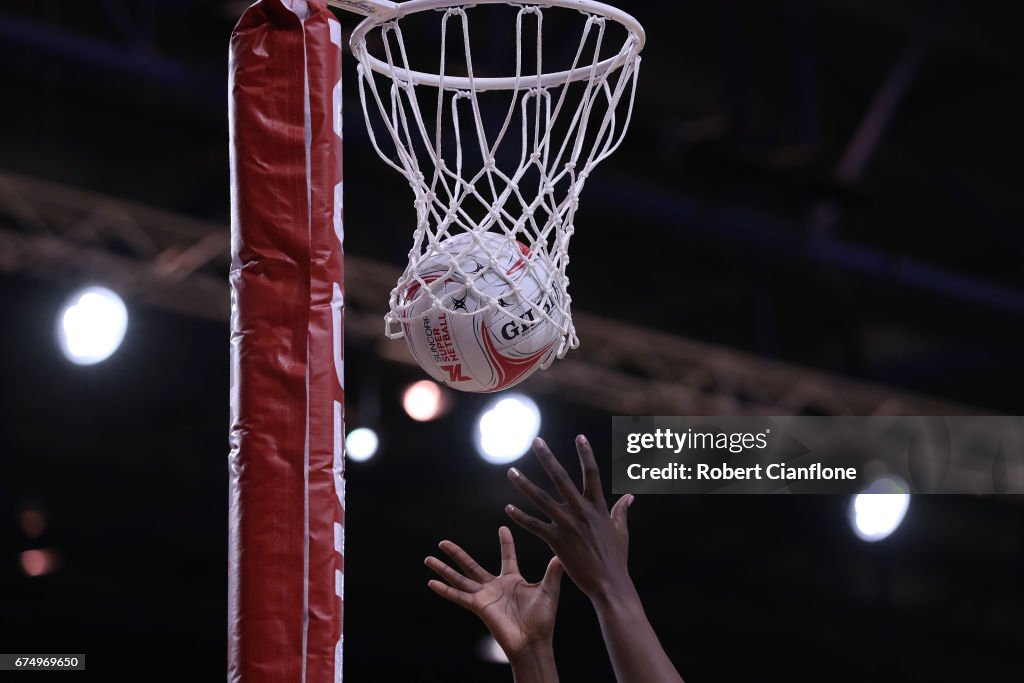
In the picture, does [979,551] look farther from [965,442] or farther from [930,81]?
[930,81]

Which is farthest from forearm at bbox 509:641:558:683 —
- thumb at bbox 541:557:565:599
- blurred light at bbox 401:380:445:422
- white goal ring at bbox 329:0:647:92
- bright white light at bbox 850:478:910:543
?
bright white light at bbox 850:478:910:543

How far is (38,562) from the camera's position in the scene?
10719mm

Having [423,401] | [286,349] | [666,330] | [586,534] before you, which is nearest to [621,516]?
[586,534]

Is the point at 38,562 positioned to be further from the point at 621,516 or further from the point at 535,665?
the point at 621,516

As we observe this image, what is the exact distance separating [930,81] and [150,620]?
7.32 metres

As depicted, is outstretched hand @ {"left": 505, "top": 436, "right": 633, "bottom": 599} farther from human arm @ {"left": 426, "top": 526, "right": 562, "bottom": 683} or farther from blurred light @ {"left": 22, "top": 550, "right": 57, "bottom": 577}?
blurred light @ {"left": 22, "top": 550, "right": 57, "bottom": 577}

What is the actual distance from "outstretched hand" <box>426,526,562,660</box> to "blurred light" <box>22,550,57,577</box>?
8.57m

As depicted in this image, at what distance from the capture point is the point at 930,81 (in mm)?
9688

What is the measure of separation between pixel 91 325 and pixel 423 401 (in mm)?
3070

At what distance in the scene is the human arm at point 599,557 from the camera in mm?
2506

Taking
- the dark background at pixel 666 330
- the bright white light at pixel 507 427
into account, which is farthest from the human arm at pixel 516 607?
the bright white light at pixel 507 427

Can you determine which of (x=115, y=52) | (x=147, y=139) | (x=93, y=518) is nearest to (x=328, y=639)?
(x=115, y=52)

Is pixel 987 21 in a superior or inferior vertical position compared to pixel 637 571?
superior
